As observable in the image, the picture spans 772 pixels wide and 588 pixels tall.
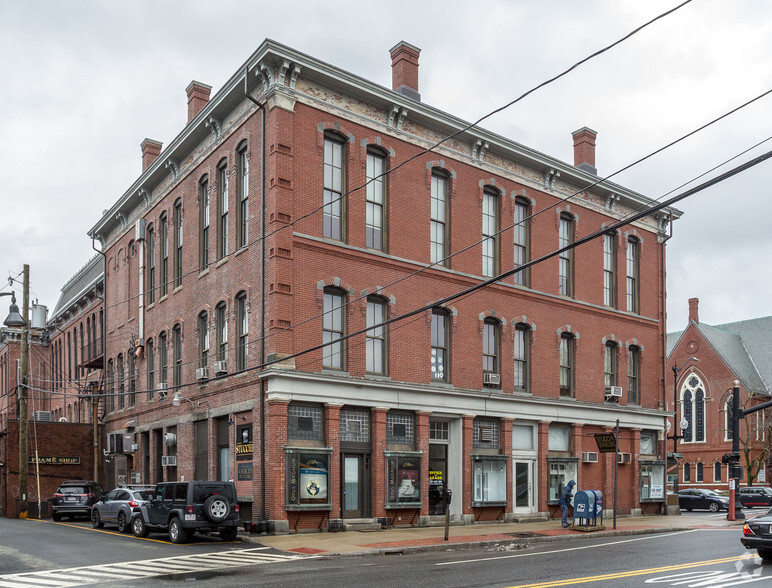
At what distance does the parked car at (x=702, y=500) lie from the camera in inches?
1801

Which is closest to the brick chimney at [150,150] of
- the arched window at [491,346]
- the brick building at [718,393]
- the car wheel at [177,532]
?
the arched window at [491,346]

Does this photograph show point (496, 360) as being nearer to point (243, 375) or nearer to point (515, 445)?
point (515, 445)

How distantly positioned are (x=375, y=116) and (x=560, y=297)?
11278mm

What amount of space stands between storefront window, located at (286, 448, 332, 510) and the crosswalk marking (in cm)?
361

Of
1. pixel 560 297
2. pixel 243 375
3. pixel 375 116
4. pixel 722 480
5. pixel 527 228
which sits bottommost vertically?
pixel 722 480

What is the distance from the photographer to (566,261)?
34938 mm

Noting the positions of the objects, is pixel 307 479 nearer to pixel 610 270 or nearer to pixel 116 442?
pixel 116 442

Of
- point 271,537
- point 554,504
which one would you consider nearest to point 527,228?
point 554,504

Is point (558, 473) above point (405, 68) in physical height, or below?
below

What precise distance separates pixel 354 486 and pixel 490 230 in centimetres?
1127

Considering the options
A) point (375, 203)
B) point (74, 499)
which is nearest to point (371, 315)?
point (375, 203)

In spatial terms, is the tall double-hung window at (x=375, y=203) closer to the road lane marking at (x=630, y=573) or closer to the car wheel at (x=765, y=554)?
the road lane marking at (x=630, y=573)

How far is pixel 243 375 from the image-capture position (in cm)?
2616

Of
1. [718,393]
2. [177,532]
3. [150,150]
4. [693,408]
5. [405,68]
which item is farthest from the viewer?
[693,408]
